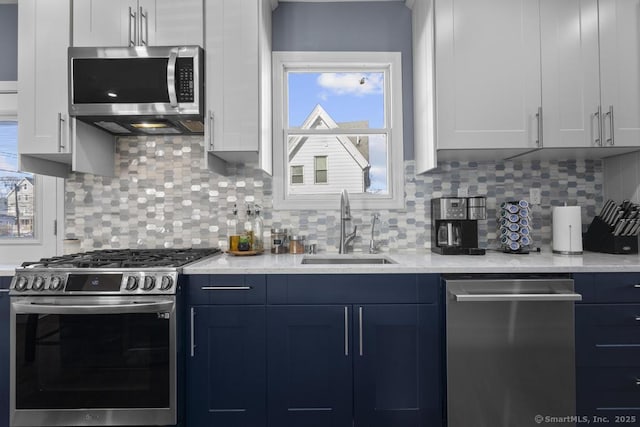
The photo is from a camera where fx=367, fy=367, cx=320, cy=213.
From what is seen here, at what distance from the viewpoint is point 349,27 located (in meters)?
2.53

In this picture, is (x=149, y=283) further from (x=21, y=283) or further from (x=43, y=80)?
(x=43, y=80)

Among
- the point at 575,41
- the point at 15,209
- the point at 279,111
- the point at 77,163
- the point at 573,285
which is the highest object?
the point at 575,41

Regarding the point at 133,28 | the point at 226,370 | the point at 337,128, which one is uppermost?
the point at 133,28

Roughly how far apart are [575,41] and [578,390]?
1.89m

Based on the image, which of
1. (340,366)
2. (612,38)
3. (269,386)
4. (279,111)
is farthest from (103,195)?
(612,38)

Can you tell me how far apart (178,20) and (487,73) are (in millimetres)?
1797

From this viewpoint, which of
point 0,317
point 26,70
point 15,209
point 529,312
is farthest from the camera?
point 15,209

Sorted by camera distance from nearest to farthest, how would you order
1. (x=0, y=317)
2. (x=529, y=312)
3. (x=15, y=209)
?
(x=529, y=312) < (x=0, y=317) < (x=15, y=209)

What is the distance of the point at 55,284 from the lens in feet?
5.65

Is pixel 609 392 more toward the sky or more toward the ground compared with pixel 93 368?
more toward the ground

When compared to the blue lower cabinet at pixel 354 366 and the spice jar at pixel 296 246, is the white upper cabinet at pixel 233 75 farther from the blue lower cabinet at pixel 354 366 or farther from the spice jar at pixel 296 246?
the blue lower cabinet at pixel 354 366

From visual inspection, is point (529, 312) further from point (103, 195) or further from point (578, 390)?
point (103, 195)

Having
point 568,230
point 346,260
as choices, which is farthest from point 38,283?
point 568,230

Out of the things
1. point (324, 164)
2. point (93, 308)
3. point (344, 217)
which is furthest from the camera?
point (324, 164)
